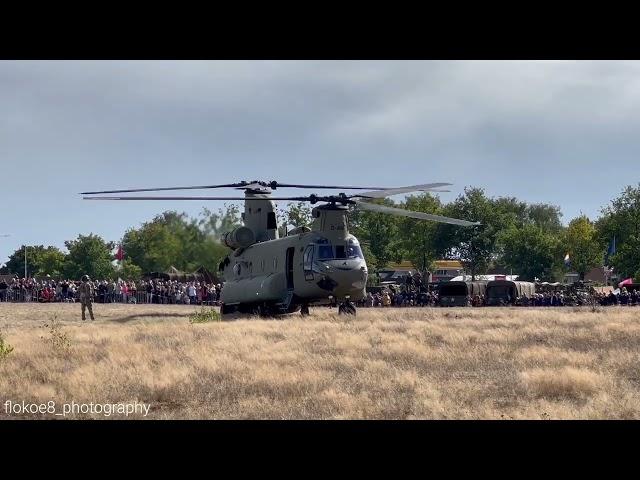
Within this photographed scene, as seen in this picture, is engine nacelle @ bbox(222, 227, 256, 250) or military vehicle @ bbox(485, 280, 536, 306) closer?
engine nacelle @ bbox(222, 227, 256, 250)

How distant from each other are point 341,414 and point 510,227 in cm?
8564

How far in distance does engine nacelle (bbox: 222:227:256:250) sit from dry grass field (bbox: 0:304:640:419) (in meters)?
10.6

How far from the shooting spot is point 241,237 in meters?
35.2

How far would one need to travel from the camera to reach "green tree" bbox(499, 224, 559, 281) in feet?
343

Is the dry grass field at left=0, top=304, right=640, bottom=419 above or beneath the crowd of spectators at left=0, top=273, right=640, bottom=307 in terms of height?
beneath

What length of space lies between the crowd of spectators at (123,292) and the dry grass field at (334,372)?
3219cm

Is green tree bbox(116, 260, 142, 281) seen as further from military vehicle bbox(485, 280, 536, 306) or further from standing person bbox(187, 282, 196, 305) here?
military vehicle bbox(485, 280, 536, 306)

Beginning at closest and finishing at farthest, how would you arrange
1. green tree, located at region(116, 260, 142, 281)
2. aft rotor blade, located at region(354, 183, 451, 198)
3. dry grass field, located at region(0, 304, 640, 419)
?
dry grass field, located at region(0, 304, 640, 419), aft rotor blade, located at region(354, 183, 451, 198), green tree, located at region(116, 260, 142, 281)

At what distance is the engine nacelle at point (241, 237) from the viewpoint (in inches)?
1382

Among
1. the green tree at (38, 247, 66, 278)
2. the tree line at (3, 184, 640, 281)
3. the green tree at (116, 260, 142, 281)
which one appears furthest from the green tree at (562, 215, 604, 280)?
the green tree at (38, 247, 66, 278)

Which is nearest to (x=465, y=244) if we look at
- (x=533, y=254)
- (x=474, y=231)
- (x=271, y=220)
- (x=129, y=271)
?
(x=474, y=231)

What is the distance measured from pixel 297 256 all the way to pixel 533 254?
79159mm
